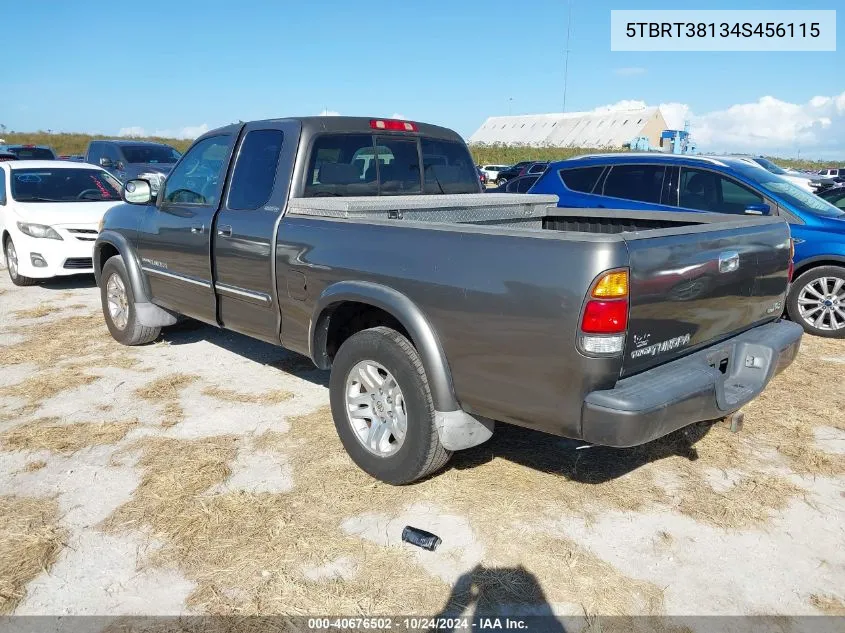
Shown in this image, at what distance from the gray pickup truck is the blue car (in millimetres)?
2760

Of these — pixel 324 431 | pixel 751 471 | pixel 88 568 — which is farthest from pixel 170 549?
pixel 751 471

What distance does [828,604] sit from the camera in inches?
110

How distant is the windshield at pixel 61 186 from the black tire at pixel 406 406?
728 cm

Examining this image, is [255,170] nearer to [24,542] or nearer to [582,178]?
[24,542]

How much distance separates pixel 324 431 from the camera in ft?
14.5

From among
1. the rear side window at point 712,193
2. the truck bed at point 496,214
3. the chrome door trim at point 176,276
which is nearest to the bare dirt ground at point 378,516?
the chrome door trim at point 176,276

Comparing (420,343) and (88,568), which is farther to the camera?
(420,343)

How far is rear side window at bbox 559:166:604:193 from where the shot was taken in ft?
25.7

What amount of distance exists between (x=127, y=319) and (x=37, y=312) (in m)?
2.38

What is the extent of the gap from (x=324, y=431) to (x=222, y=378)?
148 centimetres

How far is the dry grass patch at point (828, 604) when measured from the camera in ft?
9.05

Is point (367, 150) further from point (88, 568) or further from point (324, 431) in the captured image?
point (88, 568)

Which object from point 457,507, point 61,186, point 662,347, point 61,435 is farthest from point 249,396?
point 61,186

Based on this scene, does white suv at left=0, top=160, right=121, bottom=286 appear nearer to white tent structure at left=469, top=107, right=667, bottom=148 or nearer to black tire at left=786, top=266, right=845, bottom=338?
black tire at left=786, top=266, right=845, bottom=338
